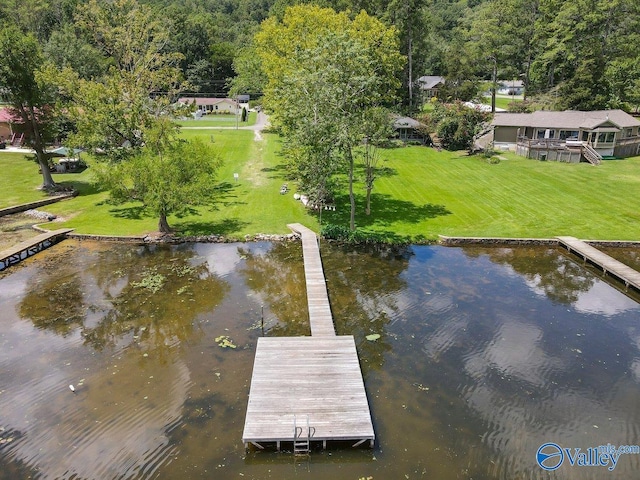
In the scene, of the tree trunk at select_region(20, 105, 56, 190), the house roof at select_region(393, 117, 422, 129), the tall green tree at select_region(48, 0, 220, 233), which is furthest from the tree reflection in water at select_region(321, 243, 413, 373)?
the house roof at select_region(393, 117, 422, 129)

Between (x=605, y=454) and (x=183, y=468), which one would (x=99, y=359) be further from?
(x=605, y=454)

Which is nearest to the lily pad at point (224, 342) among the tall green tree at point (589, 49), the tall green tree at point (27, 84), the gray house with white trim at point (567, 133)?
the tall green tree at point (27, 84)

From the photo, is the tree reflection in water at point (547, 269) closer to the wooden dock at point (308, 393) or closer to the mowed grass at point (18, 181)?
the wooden dock at point (308, 393)

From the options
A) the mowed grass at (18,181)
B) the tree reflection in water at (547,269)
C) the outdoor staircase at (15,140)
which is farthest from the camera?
the outdoor staircase at (15,140)

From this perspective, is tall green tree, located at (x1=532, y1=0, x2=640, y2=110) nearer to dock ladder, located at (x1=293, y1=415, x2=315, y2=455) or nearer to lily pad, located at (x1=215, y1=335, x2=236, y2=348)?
lily pad, located at (x1=215, y1=335, x2=236, y2=348)

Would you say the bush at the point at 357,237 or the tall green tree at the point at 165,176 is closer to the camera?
the tall green tree at the point at 165,176

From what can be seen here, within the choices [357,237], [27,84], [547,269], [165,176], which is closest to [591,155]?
[547,269]
